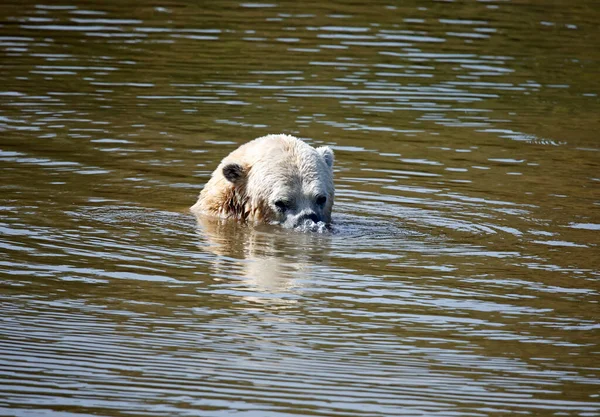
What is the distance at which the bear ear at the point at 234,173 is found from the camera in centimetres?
1128

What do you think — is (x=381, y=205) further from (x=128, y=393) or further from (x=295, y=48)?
(x=295, y=48)

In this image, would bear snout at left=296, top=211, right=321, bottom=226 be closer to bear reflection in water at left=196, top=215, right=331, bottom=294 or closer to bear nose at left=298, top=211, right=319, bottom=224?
bear nose at left=298, top=211, right=319, bottom=224

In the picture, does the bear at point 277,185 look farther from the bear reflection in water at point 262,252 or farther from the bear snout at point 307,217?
the bear reflection in water at point 262,252

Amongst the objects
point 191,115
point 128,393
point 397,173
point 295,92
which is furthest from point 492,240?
point 295,92

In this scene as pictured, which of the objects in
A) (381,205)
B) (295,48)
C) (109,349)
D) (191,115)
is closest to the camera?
(109,349)

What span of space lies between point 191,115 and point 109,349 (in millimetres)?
9385

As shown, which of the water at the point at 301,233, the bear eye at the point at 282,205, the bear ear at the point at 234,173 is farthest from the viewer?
the bear ear at the point at 234,173

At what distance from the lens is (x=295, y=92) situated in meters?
18.0

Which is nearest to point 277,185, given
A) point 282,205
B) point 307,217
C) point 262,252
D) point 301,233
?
point 282,205

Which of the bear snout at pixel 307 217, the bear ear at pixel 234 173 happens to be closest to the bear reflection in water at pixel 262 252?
the bear snout at pixel 307 217

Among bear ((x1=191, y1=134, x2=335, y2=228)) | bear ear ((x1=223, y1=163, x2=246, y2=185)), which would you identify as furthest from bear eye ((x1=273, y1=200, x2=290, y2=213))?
bear ear ((x1=223, y1=163, x2=246, y2=185))

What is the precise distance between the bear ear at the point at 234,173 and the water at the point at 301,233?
1.39 ft

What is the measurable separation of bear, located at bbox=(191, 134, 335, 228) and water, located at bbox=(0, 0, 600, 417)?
253mm

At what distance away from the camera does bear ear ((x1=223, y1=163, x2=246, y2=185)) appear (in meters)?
11.3
